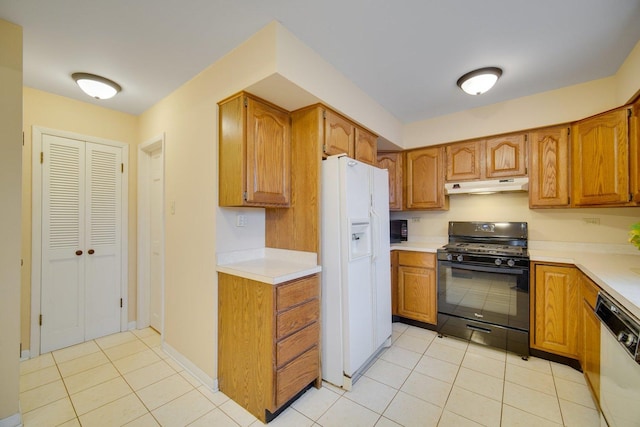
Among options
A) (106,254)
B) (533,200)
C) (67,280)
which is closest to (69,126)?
(106,254)

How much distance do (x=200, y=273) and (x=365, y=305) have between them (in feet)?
4.53

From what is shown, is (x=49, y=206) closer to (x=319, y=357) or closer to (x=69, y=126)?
(x=69, y=126)

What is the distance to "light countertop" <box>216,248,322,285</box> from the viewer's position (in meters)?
1.73

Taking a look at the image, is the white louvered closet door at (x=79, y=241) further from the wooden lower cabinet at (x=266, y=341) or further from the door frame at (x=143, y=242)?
the wooden lower cabinet at (x=266, y=341)

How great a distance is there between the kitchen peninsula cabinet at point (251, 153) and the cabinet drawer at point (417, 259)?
166 cm

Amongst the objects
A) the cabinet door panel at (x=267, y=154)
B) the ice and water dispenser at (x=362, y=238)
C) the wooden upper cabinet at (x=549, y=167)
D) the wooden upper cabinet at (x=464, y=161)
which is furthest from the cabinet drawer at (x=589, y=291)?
the cabinet door panel at (x=267, y=154)

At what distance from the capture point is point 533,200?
8.76 feet

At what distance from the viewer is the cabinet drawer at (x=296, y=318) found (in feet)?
5.58

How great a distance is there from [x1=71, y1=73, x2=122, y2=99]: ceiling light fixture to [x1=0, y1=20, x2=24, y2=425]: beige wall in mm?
527

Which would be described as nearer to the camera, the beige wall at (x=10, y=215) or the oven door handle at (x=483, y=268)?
the beige wall at (x=10, y=215)

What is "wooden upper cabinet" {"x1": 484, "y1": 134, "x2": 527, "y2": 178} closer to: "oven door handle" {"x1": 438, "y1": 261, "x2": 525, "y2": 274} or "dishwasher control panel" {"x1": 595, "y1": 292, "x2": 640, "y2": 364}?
"oven door handle" {"x1": 438, "y1": 261, "x2": 525, "y2": 274}

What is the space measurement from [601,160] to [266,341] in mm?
3077

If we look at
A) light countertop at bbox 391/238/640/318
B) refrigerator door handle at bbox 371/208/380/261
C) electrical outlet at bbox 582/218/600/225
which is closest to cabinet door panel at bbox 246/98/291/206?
refrigerator door handle at bbox 371/208/380/261

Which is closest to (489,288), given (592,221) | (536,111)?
(592,221)
